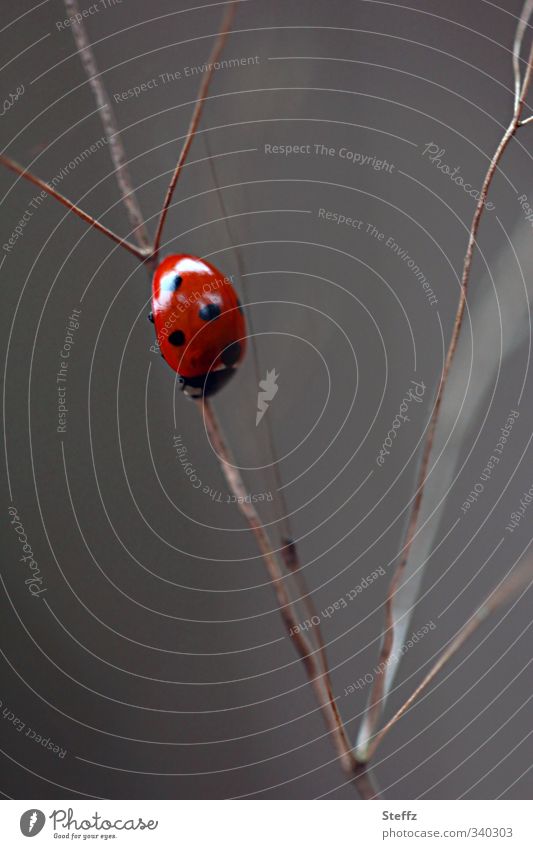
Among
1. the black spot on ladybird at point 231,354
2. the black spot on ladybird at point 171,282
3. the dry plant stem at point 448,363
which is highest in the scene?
the black spot on ladybird at point 171,282

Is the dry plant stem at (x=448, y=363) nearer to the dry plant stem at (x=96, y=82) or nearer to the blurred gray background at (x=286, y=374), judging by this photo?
the blurred gray background at (x=286, y=374)

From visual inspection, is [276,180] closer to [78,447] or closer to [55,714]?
[78,447]

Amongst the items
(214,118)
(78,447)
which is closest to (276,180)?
(214,118)
